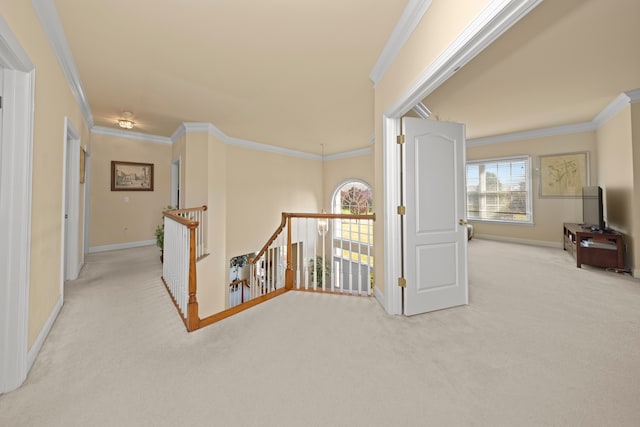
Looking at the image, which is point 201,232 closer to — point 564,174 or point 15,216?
point 15,216

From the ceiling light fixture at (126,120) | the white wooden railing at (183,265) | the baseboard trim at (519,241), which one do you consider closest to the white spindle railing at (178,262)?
the white wooden railing at (183,265)

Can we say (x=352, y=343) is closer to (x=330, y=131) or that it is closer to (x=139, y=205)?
(x=330, y=131)

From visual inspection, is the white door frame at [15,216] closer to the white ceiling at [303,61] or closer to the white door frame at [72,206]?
the white ceiling at [303,61]

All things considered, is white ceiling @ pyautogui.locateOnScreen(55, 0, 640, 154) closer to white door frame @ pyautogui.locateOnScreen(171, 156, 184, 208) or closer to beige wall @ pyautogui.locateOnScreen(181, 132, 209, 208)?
beige wall @ pyautogui.locateOnScreen(181, 132, 209, 208)

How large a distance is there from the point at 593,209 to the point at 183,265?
609 centimetres

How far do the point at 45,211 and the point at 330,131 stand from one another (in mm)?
4601

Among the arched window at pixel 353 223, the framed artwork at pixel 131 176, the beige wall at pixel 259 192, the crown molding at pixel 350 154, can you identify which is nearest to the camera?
the framed artwork at pixel 131 176

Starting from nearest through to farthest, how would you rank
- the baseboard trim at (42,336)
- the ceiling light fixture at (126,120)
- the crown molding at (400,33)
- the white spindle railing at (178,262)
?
the baseboard trim at (42,336) < the crown molding at (400,33) < the white spindle railing at (178,262) < the ceiling light fixture at (126,120)

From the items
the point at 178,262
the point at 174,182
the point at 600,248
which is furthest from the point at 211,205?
the point at 600,248

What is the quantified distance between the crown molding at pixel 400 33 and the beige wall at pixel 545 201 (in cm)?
495

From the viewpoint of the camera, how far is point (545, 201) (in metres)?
5.49

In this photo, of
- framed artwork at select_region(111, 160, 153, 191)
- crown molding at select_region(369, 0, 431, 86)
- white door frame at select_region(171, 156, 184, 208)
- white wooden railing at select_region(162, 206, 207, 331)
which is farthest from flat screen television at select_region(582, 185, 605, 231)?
framed artwork at select_region(111, 160, 153, 191)

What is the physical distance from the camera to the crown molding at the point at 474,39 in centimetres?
113

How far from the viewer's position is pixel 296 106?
13.0 feet
